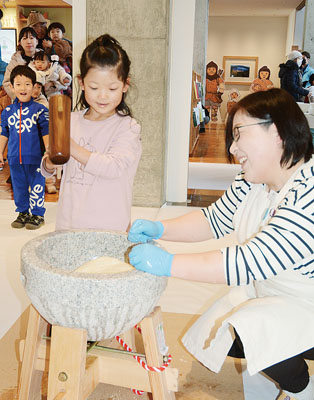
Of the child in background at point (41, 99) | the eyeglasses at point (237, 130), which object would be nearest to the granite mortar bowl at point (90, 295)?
the eyeglasses at point (237, 130)

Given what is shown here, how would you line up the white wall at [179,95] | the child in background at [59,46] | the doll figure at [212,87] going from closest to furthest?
the white wall at [179,95], the child in background at [59,46], the doll figure at [212,87]

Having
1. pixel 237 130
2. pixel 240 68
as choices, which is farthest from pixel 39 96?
pixel 240 68

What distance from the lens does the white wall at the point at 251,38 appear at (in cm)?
1381

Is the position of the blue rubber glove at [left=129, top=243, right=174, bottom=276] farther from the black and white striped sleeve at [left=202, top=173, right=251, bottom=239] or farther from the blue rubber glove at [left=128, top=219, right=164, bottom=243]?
the black and white striped sleeve at [left=202, top=173, right=251, bottom=239]

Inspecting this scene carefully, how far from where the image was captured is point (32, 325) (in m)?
Answer: 1.35

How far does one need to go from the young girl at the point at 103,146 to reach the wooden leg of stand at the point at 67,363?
0.60m

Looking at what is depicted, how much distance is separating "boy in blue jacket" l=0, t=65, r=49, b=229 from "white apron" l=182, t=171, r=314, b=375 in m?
2.11

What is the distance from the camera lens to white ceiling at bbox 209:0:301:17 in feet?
38.6

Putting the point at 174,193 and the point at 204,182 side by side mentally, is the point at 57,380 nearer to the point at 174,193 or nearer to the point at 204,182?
the point at 174,193

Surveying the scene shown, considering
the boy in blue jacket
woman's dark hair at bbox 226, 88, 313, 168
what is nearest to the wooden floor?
the boy in blue jacket

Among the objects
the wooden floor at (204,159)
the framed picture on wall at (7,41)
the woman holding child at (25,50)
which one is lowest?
the wooden floor at (204,159)

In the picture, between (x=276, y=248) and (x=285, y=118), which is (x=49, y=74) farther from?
(x=276, y=248)

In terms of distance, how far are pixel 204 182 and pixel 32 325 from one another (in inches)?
161

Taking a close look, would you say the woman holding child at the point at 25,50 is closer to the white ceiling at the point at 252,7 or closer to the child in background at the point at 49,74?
the child in background at the point at 49,74
